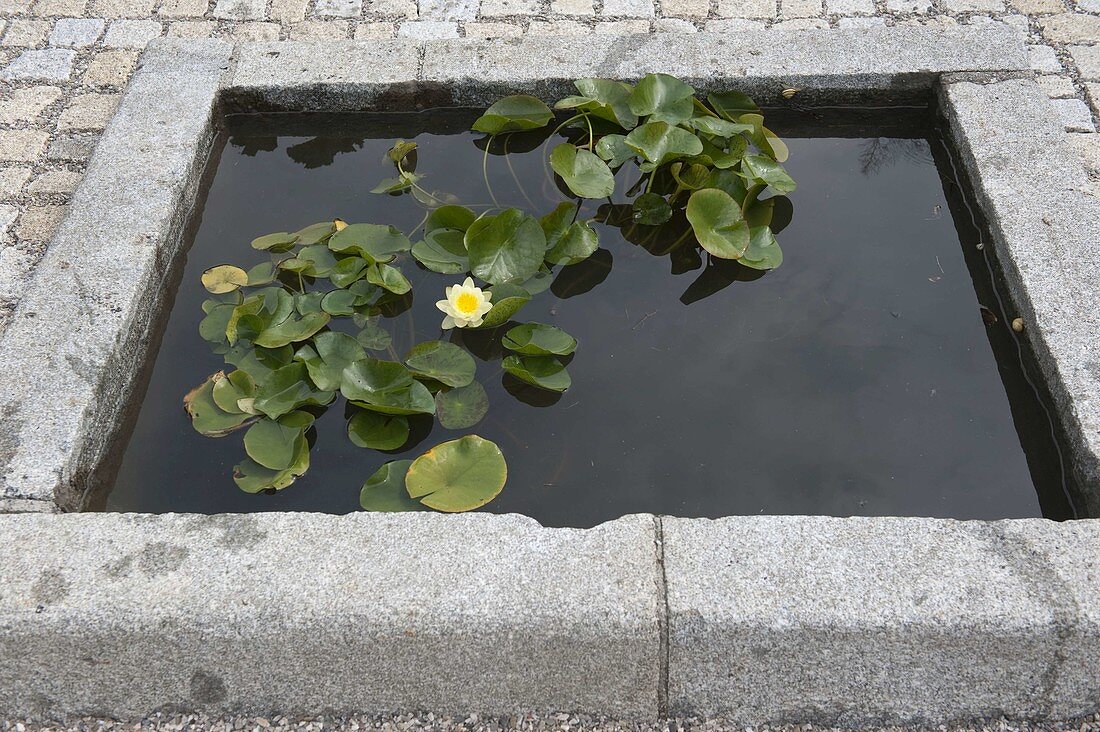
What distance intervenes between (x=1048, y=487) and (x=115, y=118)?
286 centimetres

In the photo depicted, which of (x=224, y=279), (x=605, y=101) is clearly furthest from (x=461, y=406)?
(x=605, y=101)

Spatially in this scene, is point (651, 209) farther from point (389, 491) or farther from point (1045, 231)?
point (389, 491)

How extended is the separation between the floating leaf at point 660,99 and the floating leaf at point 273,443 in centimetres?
145

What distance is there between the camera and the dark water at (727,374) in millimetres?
2170

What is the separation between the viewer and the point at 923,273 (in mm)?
2680

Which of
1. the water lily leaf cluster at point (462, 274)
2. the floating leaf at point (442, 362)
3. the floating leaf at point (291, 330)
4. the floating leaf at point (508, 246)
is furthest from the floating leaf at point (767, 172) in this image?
the floating leaf at point (291, 330)

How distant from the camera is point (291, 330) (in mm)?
2428

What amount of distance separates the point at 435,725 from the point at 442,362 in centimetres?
89

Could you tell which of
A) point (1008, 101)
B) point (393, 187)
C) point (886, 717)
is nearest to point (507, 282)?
point (393, 187)

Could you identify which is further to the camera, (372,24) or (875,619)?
(372,24)

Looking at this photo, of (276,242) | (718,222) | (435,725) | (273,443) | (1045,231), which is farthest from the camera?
(276,242)

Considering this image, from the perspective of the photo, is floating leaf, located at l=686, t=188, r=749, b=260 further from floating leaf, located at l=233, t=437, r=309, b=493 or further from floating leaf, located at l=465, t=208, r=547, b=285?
floating leaf, located at l=233, t=437, r=309, b=493

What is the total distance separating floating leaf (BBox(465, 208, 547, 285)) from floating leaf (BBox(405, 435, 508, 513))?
1.91ft

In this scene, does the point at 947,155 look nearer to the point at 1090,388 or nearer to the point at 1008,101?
the point at 1008,101
